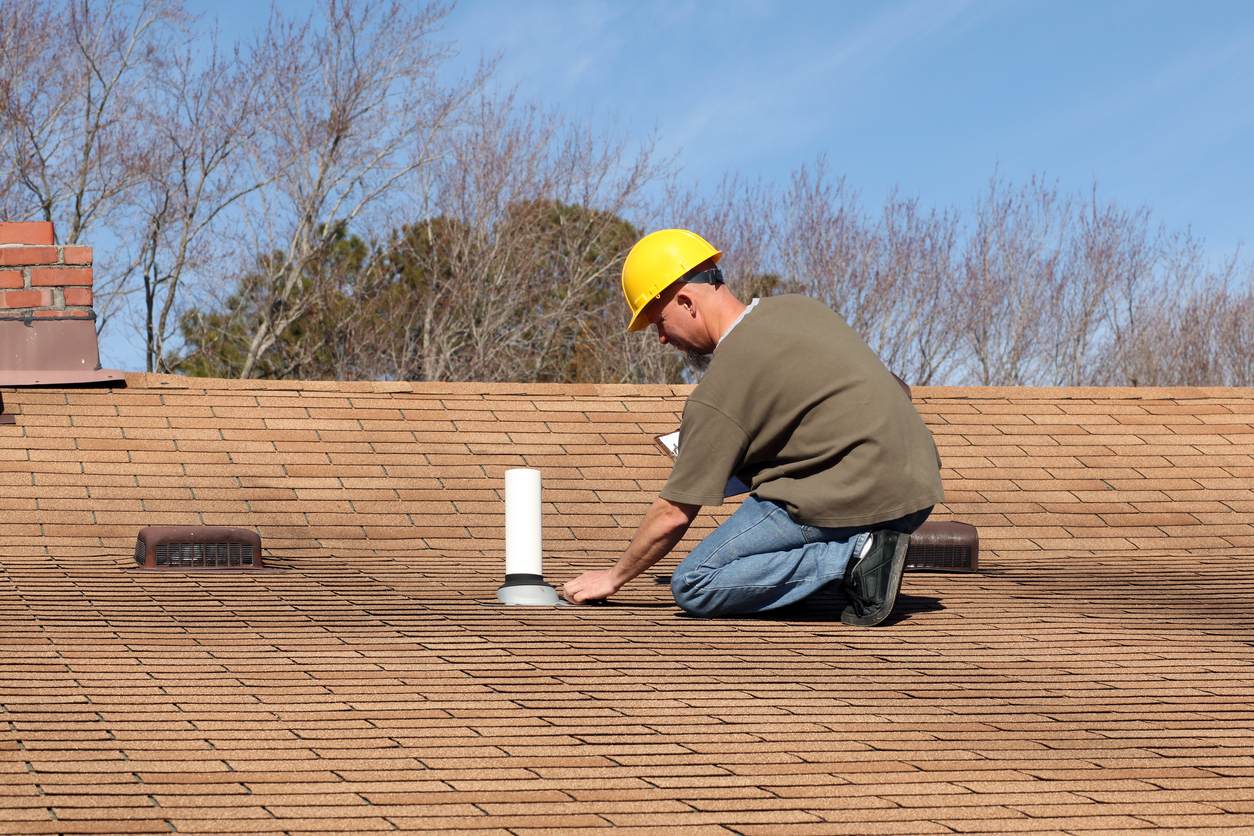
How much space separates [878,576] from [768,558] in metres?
0.36

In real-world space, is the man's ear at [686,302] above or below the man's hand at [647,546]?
above

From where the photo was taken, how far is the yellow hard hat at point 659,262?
147 inches

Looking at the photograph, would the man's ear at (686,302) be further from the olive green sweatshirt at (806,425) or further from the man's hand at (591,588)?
the man's hand at (591,588)

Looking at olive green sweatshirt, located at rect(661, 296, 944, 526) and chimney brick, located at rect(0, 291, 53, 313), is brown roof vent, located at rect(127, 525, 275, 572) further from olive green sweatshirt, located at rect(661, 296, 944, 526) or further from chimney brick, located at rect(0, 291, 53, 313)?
chimney brick, located at rect(0, 291, 53, 313)

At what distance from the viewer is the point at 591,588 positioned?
3951 millimetres

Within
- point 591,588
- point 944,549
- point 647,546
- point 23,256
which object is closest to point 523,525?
point 591,588

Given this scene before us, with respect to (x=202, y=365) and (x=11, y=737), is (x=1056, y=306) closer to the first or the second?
(x=202, y=365)

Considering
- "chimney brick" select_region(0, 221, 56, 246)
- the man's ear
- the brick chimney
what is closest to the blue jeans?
the man's ear

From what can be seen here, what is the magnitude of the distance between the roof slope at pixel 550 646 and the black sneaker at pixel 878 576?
0.08 metres

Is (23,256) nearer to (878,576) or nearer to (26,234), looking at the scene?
(26,234)

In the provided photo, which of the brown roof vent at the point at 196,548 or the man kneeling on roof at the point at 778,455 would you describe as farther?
the brown roof vent at the point at 196,548

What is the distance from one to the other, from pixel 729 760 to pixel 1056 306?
32104 mm

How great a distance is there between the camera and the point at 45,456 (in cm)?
579

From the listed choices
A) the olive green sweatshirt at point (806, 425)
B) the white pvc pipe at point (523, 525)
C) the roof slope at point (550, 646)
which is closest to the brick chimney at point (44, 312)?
the roof slope at point (550, 646)
